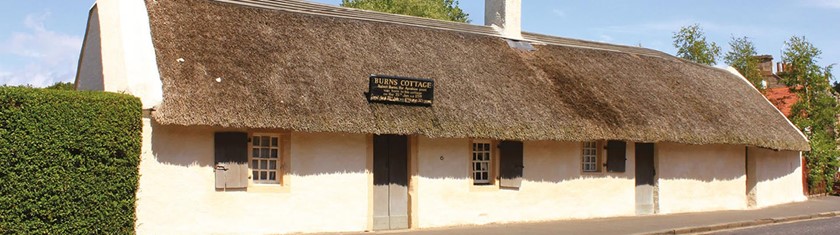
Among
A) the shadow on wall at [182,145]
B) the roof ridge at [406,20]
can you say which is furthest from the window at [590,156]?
the shadow on wall at [182,145]

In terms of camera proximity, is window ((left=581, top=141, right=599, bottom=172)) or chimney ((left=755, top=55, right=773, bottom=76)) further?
chimney ((left=755, top=55, right=773, bottom=76))

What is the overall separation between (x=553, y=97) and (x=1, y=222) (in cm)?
1122

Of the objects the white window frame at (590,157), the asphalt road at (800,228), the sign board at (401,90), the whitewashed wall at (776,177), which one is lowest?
the asphalt road at (800,228)

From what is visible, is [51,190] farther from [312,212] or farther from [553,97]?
[553,97]

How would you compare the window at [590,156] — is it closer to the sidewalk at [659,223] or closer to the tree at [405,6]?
the sidewalk at [659,223]

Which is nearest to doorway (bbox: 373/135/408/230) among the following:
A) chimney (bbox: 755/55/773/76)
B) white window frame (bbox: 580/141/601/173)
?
white window frame (bbox: 580/141/601/173)

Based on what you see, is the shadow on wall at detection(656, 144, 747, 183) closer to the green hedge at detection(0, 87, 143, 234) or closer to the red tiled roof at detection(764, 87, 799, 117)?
the red tiled roof at detection(764, 87, 799, 117)

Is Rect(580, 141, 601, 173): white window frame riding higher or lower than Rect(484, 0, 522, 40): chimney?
lower

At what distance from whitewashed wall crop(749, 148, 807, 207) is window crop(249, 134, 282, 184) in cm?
1532

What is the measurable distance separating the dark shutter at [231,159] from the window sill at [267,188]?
8.7 inches

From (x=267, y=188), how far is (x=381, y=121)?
227 centimetres

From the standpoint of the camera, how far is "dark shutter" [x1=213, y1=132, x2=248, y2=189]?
13.5 m

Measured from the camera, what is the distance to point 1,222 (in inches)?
420

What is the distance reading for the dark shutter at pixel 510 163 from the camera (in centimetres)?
1723
